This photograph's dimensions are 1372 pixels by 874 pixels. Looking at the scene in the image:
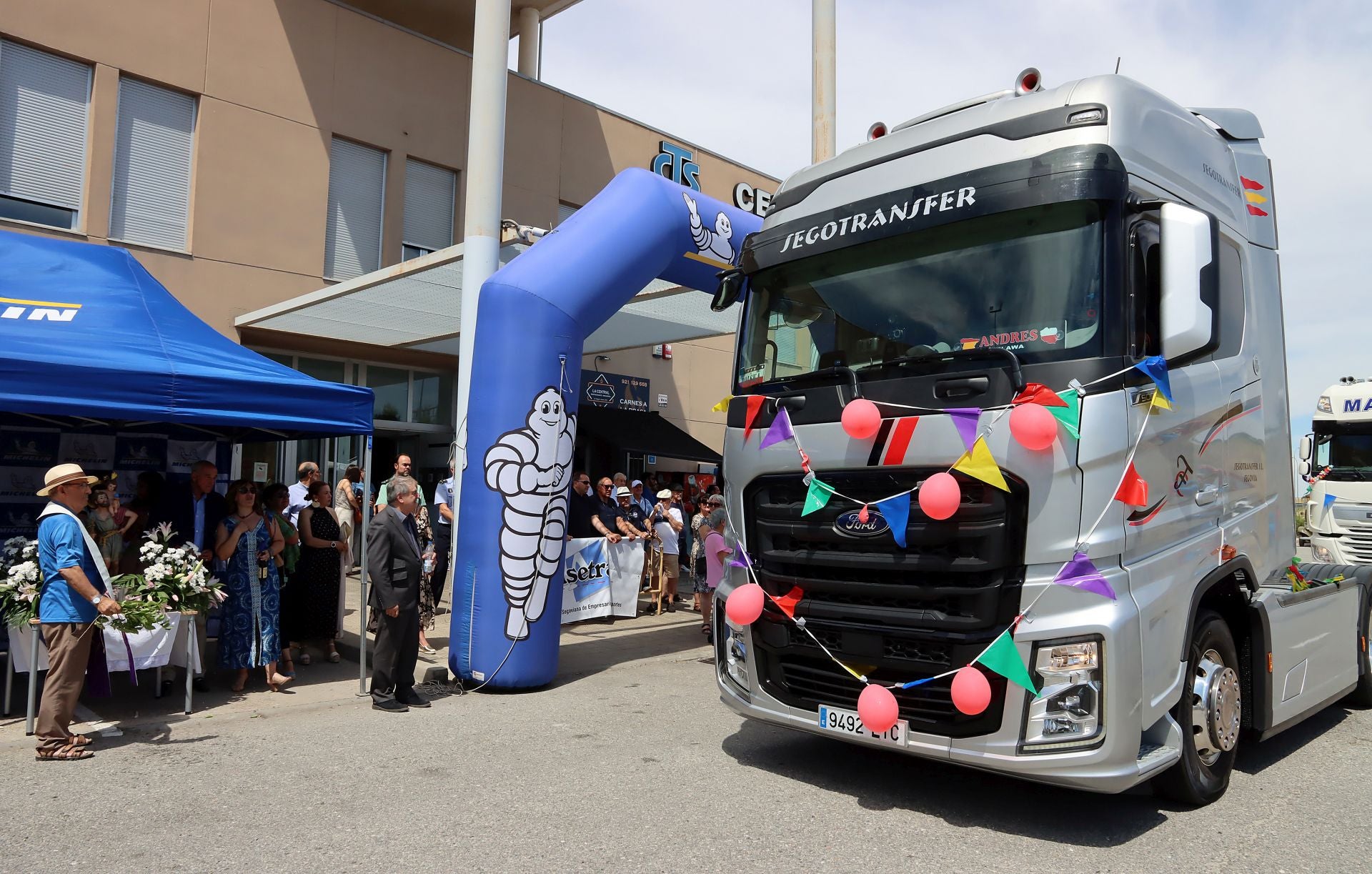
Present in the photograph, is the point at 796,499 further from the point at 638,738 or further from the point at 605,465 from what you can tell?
the point at 605,465

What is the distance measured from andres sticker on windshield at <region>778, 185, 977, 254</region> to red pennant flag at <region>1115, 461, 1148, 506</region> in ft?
5.06

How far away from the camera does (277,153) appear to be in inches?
551

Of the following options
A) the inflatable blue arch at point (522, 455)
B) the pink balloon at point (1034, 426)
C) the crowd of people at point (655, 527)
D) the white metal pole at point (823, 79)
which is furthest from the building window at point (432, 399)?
the pink balloon at point (1034, 426)

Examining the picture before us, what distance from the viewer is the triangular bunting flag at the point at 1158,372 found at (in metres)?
4.20

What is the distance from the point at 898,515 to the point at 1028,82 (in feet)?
8.44

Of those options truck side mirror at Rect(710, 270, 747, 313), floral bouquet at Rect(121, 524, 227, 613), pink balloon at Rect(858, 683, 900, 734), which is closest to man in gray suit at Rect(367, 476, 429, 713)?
floral bouquet at Rect(121, 524, 227, 613)

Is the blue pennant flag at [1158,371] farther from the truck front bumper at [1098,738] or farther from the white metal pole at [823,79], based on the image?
the white metal pole at [823,79]

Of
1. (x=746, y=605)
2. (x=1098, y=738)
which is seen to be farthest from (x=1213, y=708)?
(x=746, y=605)

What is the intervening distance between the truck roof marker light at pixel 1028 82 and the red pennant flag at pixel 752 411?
2.18 metres

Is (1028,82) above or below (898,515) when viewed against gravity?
above

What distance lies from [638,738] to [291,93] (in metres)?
12.2

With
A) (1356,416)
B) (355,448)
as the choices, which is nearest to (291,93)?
(355,448)

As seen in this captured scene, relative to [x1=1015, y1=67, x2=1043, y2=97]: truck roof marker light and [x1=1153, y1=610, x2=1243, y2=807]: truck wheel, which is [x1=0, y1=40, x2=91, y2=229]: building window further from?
[x1=1153, y1=610, x2=1243, y2=807]: truck wheel

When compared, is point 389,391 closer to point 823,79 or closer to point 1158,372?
point 823,79
